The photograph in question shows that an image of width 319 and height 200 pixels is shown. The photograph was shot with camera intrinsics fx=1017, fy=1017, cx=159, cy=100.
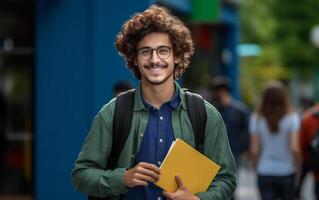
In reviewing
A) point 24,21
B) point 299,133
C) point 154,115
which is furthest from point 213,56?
point 154,115

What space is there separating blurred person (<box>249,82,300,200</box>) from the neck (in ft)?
16.4

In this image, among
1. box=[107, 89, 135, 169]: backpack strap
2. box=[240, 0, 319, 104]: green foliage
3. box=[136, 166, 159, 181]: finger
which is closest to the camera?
box=[136, 166, 159, 181]: finger

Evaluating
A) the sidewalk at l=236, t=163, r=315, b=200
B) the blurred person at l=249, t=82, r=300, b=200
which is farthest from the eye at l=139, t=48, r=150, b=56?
the sidewalk at l=236, t=163, r=315, b=200

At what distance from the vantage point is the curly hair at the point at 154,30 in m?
4.59

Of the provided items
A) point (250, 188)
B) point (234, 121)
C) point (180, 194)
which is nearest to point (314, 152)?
point (234, 121)

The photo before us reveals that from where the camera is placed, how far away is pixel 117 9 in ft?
37.8

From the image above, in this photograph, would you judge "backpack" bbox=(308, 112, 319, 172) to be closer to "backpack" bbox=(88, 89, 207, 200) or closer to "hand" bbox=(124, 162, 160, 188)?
"backpack" bbox=(88, 89, 207, 200)

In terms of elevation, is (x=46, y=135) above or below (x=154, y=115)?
below

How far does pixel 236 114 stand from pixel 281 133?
93.0 inches

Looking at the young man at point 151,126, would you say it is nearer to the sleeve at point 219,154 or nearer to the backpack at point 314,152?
the sleeve at point 219,154

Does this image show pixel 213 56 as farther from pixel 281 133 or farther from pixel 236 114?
pixel 281 133

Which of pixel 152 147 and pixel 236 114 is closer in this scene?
pixel 152 147

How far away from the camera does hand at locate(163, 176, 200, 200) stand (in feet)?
14.5

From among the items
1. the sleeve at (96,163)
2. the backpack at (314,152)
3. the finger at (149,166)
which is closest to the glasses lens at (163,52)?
the sleeve at (96,163)
